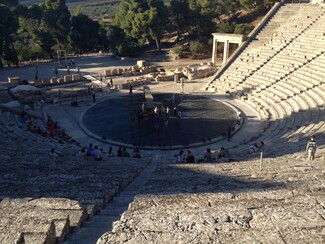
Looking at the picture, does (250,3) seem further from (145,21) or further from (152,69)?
(152,69)

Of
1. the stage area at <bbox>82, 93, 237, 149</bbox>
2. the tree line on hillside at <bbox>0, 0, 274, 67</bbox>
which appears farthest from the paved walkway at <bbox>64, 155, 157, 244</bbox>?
the tree line on hillside at <bbox>0, 0, 274, 67</bbox>

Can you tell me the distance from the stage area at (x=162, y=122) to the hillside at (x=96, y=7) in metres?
87.2

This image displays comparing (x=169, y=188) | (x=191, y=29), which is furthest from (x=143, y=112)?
(x=191, y=29)

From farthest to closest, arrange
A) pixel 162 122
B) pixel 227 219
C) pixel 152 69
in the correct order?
pixel 152 69, pixel 162 122, pixel 227 219

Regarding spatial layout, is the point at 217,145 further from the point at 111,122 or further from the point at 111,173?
the point at 111,173

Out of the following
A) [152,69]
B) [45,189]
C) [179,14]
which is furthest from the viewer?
[179,14]

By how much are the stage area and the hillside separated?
87.2 meters

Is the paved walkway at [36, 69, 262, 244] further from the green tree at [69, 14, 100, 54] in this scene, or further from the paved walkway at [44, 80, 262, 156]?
the green tree at [69, 14, 100, 54]

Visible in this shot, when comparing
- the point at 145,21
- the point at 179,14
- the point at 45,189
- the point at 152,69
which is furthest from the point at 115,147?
the point at 179,14

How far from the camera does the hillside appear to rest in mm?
117287

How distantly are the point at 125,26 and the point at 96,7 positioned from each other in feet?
293

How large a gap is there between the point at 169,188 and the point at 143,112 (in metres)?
15.9

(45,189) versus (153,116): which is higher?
(45,189)

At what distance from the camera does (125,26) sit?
51719 mm
